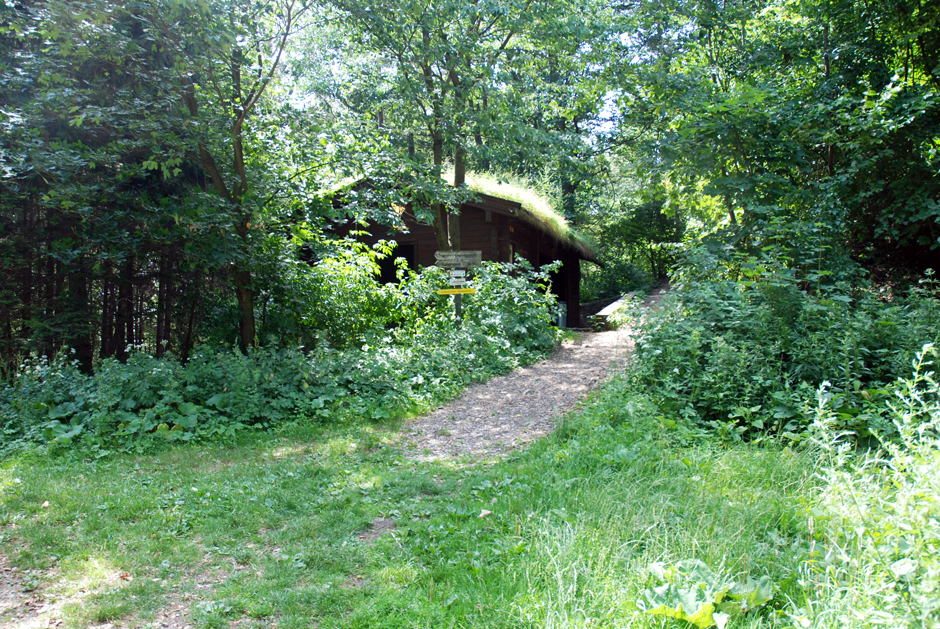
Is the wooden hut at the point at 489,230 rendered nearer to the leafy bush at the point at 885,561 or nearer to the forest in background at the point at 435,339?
the forest in background at the point at 435,339

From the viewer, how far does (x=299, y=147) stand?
8.26 metres

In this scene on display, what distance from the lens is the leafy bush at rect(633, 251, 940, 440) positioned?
16.7 feet

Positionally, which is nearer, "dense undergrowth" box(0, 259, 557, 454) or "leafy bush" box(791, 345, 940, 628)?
"leafy bush" box(791, 345, 940, 628)

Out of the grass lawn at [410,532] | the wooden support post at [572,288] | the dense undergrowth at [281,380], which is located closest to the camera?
the grass lawn at [410,532]

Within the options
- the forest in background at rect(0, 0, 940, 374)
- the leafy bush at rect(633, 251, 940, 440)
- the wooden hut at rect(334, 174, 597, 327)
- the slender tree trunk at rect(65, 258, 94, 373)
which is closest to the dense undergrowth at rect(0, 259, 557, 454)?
the slender tree trunk at rect(65, 258, 94, 373)

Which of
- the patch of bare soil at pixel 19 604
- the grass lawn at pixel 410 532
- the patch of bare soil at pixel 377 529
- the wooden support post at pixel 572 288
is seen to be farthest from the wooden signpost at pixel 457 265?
the wooden support post at pixel 572 288

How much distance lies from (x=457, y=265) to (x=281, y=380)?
4.25m

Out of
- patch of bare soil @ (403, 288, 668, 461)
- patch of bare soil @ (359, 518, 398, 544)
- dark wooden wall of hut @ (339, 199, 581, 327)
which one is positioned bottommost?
patch of bare soil @ (359, 518, 398, 544)

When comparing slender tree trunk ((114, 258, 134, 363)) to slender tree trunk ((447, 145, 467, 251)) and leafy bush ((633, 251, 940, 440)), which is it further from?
leafy bush ((633, 251, 940, 440))

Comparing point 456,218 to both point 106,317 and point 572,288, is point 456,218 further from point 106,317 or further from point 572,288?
point 572,288

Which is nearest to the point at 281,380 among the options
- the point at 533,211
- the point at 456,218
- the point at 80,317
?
the point at 80,317

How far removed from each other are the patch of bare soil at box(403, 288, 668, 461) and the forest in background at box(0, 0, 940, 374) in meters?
2.79

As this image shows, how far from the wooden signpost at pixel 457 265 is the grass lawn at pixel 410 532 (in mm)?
5256

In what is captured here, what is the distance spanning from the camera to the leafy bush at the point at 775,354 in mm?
5102
